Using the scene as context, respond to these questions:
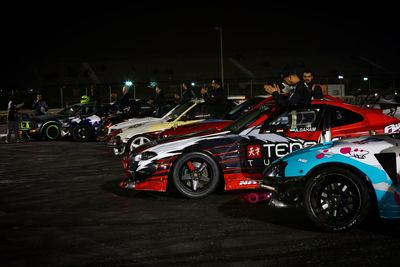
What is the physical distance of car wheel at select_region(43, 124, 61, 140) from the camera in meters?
20.7

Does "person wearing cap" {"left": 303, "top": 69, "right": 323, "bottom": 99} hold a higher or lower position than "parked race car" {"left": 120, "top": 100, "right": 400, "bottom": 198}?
higher

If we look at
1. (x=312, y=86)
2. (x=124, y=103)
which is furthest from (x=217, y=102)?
(x=124, y=103)

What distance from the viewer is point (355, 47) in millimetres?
69000

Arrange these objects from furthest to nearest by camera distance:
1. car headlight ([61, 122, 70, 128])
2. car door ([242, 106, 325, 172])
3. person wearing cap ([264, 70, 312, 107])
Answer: car headlight ([61, 122, 70, 128]) → person wearing cap ([264, 70, 312, 107]) → car door ([242, 106, 325, 172])

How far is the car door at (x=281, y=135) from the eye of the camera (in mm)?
8422

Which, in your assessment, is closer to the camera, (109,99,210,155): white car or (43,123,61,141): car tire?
(109,99,210,155): white car

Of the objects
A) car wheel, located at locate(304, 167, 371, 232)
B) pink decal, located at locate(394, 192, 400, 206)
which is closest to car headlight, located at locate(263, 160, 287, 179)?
car wheel, located at locate(304, 167, 371, 232)

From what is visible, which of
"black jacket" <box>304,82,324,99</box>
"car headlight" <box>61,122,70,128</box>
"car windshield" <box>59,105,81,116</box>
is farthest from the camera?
"car windshield" <box>59,105,81,116</box>

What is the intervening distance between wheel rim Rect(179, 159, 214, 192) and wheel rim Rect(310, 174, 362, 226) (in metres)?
2.41

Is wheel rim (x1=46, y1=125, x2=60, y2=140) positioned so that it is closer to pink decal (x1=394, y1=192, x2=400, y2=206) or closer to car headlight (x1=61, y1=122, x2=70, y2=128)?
car headlight (x1=61, y1=122, x2=70, y2=128)

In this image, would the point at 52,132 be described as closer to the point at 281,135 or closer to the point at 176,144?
the point at 176,144

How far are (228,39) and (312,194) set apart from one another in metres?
65.8

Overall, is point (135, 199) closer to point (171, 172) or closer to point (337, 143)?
point (171, 172)

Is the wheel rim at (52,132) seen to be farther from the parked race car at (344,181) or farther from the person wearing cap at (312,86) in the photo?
the parked race car at (344,181)
